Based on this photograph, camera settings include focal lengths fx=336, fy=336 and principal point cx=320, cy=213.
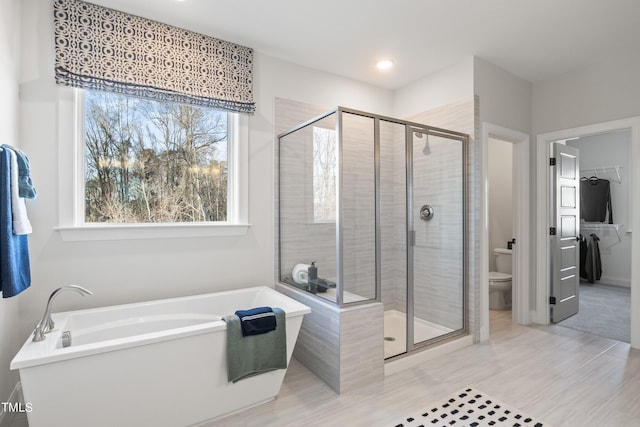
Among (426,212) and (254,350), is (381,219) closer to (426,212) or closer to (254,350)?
(426,212)

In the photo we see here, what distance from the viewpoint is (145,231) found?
2.61m

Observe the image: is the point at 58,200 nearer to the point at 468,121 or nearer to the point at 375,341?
the point at 375,341

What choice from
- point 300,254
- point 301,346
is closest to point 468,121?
point 300,254

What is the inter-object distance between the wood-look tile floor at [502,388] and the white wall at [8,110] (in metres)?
0.39

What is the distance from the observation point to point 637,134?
3072 millimetres

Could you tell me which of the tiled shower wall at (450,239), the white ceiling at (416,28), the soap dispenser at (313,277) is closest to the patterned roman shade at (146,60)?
the white ceiling at (416,28)

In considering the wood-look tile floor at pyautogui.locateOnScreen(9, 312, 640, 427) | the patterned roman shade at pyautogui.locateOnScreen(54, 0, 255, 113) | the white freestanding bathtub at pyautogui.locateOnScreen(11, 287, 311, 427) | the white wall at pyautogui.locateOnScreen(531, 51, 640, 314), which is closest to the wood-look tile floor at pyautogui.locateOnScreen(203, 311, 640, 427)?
the wood-look tile floor at pyautogui.locateOnScreen(9, 312, 640, 427)

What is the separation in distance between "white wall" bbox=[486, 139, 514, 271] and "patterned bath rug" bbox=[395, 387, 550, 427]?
3043 mm

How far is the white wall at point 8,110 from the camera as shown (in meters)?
1.93

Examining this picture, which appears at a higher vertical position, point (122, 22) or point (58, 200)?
point (122, 22)

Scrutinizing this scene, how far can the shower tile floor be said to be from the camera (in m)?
2.87

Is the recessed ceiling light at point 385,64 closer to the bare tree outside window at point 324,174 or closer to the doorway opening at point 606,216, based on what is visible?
the bare tree outside window at point 324,174

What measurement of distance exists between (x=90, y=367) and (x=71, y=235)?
1.08m

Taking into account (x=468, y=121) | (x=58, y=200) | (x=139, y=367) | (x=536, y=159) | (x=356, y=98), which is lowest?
(x=139, y=367)
